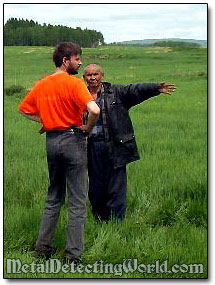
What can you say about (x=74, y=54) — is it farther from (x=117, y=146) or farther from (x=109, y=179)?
(x=109, y=179)

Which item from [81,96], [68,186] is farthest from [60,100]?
[68,186]

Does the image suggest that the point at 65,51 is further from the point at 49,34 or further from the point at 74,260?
the point at 49,34

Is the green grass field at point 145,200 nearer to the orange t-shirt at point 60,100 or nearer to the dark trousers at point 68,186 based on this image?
the dark trousers at point 68,186

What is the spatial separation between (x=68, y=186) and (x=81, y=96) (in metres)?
0.72

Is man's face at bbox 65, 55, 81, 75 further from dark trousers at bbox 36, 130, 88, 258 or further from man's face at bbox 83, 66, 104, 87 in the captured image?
man's face at bbox 83, 66, 104, 87

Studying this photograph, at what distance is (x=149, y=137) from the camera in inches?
353

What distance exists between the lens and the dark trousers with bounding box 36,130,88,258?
4.20 metres

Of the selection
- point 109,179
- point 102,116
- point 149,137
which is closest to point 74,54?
point 102,116

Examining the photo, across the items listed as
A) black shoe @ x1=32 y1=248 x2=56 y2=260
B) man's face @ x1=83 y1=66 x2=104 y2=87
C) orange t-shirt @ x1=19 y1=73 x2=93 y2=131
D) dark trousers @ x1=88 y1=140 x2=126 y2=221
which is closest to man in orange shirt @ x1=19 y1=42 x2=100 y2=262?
orange t-shirt @ x1=19 y1=73 x2=93 y2=131

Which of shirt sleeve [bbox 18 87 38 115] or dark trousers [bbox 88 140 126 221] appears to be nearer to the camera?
shirt sleeve [bbox 18 87 38 115]

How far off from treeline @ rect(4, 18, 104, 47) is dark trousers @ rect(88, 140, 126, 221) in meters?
1.00

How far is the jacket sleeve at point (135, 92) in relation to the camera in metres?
4.71

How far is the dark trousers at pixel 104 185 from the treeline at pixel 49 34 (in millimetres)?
999

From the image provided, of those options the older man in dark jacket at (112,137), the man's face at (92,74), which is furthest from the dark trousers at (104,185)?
the man's face at (92,74)
